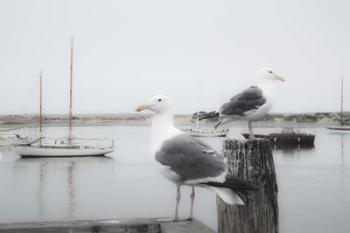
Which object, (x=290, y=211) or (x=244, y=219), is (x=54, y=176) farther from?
(x=244, y=219)

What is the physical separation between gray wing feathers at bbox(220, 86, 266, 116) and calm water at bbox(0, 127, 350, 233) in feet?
35.9

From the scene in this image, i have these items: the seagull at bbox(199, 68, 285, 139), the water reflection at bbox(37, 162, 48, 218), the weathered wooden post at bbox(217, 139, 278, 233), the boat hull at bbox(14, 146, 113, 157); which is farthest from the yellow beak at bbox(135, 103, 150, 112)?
the boat hull at bbox(14, 146, 113, 157)

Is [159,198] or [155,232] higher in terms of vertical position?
[155,232]

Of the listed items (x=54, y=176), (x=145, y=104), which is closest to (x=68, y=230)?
(x=145, y=104)

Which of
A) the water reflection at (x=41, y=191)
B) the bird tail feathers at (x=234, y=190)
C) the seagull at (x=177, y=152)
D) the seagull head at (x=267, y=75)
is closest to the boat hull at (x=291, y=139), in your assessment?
the water reflection at (x=41, y=191)

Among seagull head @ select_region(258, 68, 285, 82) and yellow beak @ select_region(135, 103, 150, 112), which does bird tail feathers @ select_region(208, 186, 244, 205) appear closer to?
yellow beak @ select_region(135, 103, 150, 112)

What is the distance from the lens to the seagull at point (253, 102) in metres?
6.09

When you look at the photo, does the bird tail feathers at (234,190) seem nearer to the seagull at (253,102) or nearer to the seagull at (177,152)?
the seagull at (177,152)

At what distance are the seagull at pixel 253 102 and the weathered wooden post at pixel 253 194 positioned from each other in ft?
7.14

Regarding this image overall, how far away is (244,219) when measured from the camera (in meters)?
3.74

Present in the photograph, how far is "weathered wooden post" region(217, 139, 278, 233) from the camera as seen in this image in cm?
374

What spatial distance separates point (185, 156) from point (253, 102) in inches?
90.5

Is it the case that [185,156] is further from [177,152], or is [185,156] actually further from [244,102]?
[244,102]

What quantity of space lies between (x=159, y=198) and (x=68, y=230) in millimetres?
18105
